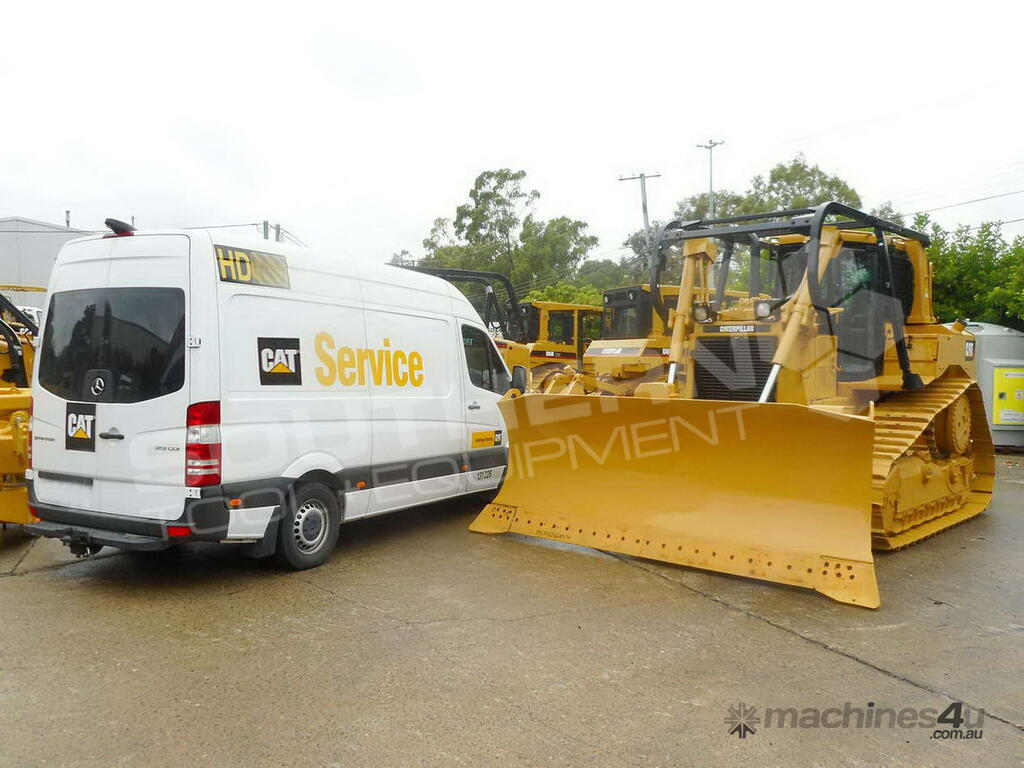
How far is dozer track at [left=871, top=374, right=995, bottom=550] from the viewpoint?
6430 millimetres

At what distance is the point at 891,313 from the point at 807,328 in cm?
155

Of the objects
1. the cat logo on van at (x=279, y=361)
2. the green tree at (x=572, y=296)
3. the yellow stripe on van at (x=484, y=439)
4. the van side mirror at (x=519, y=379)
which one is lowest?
the yellow stripe on van at (x=484, y=439)

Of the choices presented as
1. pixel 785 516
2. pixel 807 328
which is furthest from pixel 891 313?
pixel 785 516

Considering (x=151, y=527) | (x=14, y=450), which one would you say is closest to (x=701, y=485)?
(x=151, y=527)

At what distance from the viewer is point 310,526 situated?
590 centimetres

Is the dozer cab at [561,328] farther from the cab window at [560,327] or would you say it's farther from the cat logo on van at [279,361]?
the cat logo on van at [279,361]

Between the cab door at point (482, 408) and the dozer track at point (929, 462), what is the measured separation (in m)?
3.52

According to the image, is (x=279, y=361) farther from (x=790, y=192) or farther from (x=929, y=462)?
(x=790, y=192)

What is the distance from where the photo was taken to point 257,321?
17.9ft

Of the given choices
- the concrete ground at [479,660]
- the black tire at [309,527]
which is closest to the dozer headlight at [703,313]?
the concrete ground at [479,660]

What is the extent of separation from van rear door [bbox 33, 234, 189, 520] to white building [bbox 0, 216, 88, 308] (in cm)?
3190

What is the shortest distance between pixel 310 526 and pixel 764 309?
4.21 meters

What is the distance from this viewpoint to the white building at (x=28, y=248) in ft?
110

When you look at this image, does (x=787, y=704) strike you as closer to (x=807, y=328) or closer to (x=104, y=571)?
(x=807, y=328)
